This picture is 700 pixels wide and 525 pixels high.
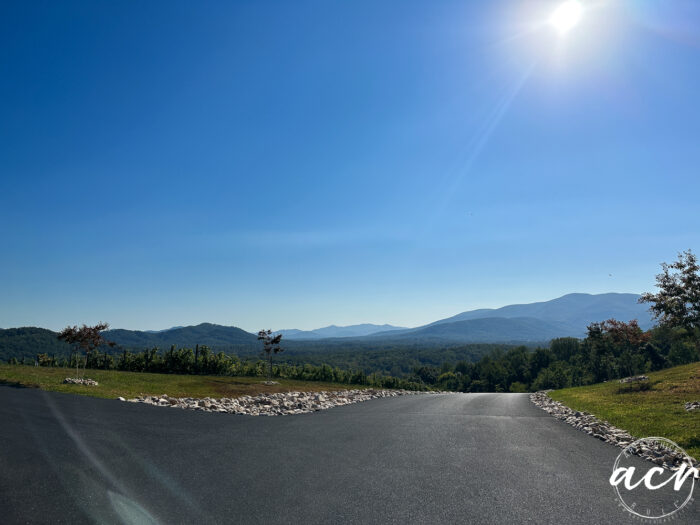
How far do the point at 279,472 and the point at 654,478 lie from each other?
9369 millimetres

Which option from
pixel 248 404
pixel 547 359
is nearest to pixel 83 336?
pixel 248 404

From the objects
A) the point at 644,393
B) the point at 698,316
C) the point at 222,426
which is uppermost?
the point at 698,316

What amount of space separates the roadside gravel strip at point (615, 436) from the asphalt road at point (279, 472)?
650 mm

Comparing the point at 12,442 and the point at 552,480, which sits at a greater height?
the point at 12,442

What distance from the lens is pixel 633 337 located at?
35.2 m

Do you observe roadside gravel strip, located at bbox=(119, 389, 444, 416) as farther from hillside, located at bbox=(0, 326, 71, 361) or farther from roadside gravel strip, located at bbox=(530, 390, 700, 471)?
hillside, located at bbox=(0, 326, 71, 361)

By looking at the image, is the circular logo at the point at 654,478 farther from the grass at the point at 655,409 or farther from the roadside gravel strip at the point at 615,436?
the grass at the point at 655,409

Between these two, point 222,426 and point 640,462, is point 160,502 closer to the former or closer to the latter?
point 222,426

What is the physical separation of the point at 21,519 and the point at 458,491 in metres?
8.37

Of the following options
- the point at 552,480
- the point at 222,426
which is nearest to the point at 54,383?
the point at 222,426

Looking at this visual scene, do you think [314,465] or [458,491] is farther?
[314,465]

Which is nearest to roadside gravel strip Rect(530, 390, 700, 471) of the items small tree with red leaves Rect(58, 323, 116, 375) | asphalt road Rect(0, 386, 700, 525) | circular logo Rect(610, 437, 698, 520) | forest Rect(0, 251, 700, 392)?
circular logo Rect(610, 437, 698, 520)

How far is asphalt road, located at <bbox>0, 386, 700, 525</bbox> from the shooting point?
7.22 meters

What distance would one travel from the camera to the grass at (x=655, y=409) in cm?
1326
